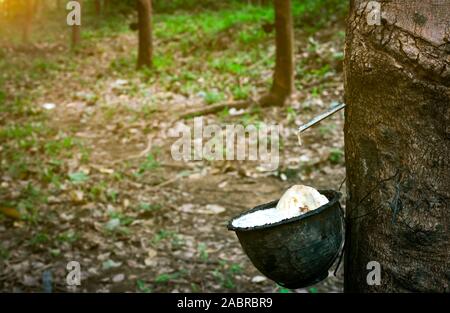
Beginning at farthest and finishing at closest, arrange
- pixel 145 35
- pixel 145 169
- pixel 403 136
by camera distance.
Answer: pixel 145 35 → pixel 145 169 → pixel 403 136

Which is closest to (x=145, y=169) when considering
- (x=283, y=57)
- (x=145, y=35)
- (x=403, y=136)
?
(x=283, y=57)

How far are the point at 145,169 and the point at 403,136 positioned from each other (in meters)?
4.57

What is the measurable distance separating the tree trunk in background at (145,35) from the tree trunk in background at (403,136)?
9.82 m

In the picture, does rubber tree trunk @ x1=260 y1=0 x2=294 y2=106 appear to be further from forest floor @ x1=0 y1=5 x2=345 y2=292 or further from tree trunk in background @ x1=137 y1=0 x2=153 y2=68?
tree trunk in background @ x1=137 y1=0 x2=153 y2=68

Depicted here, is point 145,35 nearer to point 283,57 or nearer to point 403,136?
point 283,57

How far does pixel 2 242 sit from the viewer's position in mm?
4281

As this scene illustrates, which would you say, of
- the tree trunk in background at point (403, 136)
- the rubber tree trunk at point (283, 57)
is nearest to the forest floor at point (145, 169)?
the rubber tree trunk at point (283, 57)

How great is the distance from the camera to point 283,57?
25.3 feet

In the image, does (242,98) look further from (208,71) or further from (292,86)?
(208,71)

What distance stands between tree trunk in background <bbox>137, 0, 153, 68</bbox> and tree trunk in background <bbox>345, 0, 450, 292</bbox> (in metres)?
9.82

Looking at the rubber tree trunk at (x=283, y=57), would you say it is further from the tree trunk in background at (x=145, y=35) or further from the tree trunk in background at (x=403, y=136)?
the tree trunk in background at (x=403, y=136)

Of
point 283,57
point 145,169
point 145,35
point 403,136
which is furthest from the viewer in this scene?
point 145,35

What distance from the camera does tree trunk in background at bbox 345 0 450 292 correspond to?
62.7 inches
